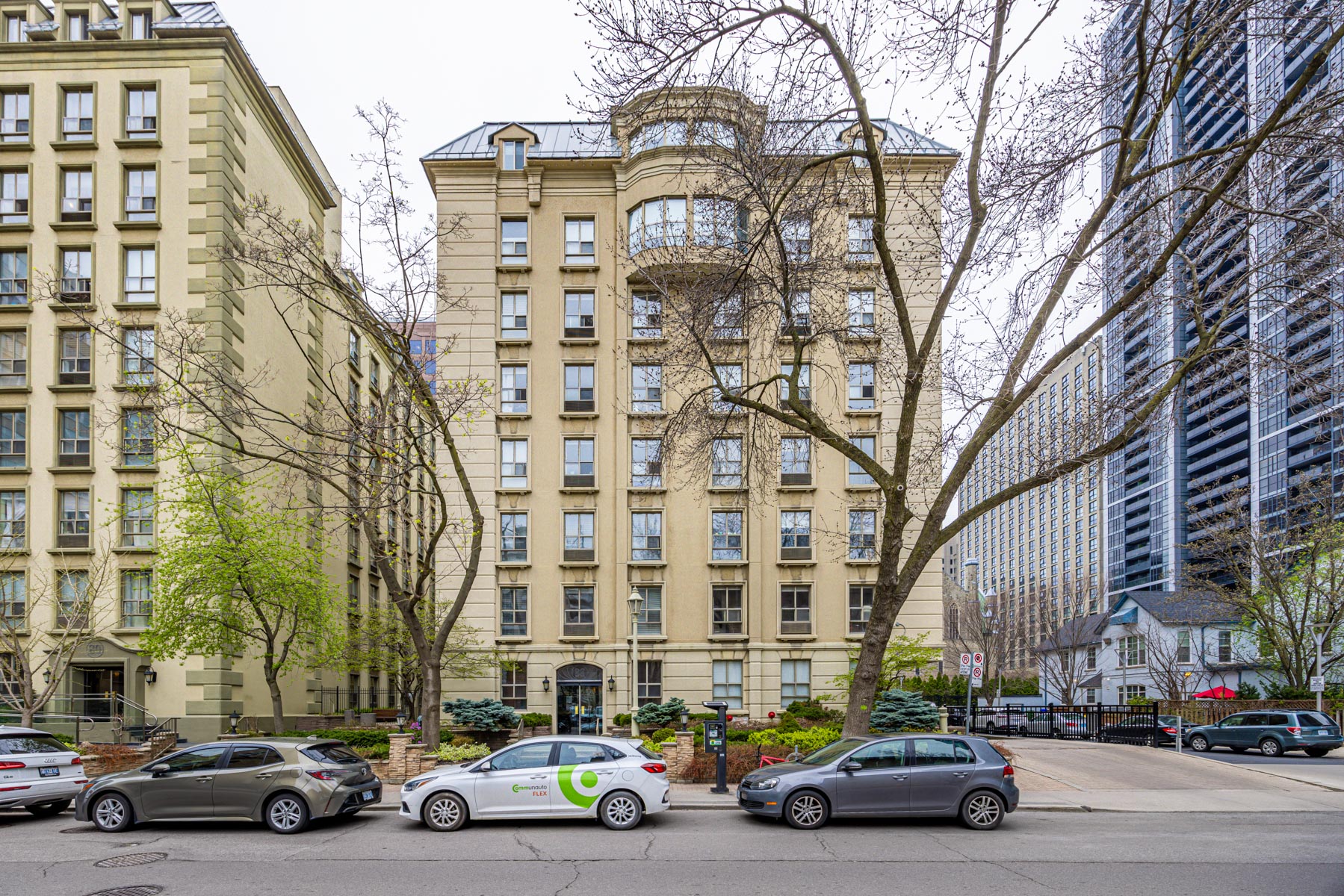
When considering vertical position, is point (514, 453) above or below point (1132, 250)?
Answer: below

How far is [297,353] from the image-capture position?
3919 cm

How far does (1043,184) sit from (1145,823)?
10.4 meters

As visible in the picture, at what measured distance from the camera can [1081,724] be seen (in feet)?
113

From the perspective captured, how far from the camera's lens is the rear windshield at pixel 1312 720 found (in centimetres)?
3028

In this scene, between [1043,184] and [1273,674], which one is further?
[1273,674]

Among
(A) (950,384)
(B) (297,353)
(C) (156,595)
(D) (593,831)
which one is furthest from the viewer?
(B) (297,353)

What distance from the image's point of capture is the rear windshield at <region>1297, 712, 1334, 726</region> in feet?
99.3

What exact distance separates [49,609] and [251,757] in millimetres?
19577

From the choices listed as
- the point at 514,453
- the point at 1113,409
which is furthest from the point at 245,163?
the point at 1113,409

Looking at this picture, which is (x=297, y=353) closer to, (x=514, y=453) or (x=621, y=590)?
(x=514, y=453)

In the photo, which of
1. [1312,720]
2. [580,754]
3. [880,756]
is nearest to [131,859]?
[580,754]

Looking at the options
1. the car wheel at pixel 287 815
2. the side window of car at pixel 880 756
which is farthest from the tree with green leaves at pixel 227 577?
the side window of car at pixel 880 756

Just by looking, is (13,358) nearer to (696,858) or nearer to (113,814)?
(113,814)

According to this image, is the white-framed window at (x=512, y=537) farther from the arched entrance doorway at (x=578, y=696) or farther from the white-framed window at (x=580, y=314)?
the white-framed window at (x=580, y=314)
